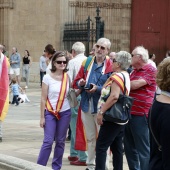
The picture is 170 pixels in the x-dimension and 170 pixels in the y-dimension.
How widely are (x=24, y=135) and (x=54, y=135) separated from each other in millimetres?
3824

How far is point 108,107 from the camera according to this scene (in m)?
8.30

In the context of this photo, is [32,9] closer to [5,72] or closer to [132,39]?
[132,39]

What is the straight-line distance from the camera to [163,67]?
606cm

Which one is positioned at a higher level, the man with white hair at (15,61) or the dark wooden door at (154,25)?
the dark wooden door at (154,25)

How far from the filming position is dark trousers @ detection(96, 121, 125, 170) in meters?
8.41

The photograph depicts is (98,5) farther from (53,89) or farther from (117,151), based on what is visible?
(117,151)

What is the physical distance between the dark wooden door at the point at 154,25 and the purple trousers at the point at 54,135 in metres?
18.3

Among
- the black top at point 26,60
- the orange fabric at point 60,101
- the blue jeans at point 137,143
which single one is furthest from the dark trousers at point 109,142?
the black top at point 26,60

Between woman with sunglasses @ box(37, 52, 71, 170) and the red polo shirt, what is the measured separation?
107 centimetres

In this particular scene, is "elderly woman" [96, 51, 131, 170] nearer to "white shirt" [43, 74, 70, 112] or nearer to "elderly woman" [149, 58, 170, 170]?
"white shirt" [43, 74, 70, 112]

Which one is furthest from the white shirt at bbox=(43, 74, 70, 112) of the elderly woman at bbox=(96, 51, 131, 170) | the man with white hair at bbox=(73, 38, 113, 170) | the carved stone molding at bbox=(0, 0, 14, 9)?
the carved stone molding at bbox=(0, 0, 14, 9)

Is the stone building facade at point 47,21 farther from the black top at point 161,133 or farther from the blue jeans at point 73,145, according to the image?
the black top at point 161,133

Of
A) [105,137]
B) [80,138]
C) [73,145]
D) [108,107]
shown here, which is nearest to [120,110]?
→ [108,107]

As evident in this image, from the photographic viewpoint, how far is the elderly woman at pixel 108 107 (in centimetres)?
833
